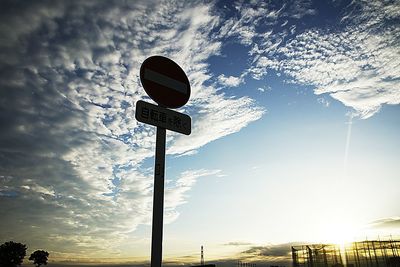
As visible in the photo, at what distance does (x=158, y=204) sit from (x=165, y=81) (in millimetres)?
1363

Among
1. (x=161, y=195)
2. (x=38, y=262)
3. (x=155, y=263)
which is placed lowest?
(x=38, y=262)

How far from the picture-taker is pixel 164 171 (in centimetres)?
248

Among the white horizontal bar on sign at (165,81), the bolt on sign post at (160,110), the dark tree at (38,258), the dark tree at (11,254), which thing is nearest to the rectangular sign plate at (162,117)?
the bolt on sign post at (160,110)

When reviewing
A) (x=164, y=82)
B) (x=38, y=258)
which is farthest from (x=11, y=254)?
(x=164, y=82)

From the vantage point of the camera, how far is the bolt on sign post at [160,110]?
228 centimetres

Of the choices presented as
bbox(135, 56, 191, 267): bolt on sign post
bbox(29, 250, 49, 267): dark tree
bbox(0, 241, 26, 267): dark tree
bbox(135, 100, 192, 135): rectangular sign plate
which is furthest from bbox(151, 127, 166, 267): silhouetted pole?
bbox(29, 250, 49, 267): dark tree

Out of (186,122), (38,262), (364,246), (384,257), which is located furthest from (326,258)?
(38,262)

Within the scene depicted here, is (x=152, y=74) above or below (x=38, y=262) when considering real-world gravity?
above

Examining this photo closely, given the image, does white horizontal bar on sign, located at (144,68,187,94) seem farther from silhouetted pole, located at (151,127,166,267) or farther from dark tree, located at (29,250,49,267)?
dark tree, located at (29,250,49,267)

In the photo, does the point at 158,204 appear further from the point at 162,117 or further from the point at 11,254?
the point at 11,254

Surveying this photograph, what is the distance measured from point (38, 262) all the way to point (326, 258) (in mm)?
77068

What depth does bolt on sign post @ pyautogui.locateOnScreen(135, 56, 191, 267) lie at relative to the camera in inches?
89.8

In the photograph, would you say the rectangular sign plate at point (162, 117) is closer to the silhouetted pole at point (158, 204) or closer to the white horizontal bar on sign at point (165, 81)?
the silhouetted pole at point (158, 204)

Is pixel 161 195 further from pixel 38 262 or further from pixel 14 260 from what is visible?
pixel 38 262
